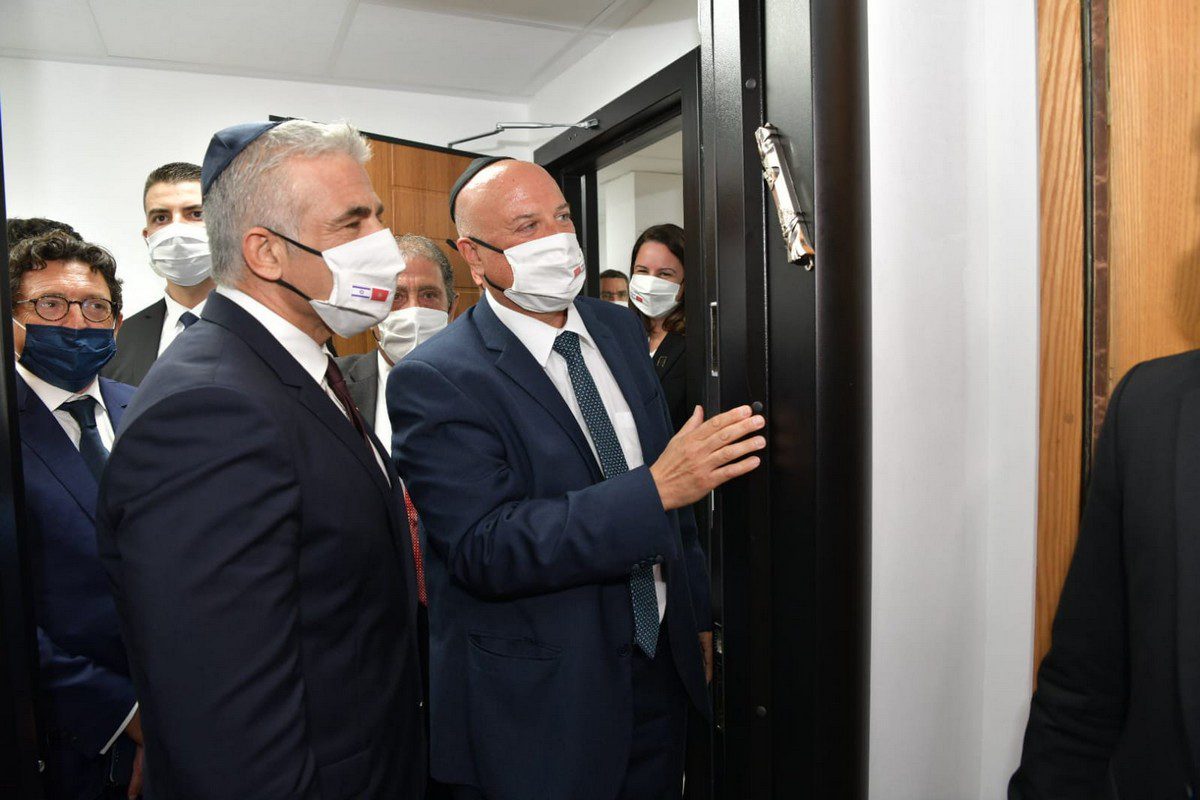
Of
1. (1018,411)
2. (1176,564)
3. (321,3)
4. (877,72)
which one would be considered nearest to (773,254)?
(877,72)

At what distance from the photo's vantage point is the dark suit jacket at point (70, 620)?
4.36ft

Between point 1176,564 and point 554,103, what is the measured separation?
3.86m

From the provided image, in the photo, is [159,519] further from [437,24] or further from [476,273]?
[437,24]

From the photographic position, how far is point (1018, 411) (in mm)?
1037

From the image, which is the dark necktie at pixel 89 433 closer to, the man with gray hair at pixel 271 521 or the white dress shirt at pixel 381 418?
the man with gray hair at pixel 271 521

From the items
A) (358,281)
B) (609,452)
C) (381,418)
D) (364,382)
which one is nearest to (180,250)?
(364,382)

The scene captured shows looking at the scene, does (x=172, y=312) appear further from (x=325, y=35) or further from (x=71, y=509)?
(x=325, y=35)

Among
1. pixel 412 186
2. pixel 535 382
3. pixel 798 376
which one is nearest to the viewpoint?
pixel 798 376

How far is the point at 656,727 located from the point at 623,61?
2.89 meters

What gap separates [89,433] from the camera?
155cm

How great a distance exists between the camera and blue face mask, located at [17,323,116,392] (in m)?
1.50

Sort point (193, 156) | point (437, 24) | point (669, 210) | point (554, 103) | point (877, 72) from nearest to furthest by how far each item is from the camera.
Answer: point (877, 72) → point (437, 24) → point (193, 156) → point (554, 103) → point (669, 210)

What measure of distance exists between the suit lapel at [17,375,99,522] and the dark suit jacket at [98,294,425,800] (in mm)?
530

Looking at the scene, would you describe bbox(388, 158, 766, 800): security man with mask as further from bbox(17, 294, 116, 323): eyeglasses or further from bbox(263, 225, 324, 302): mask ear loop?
bbox(17, 294, 116, 323): eyeglasses
